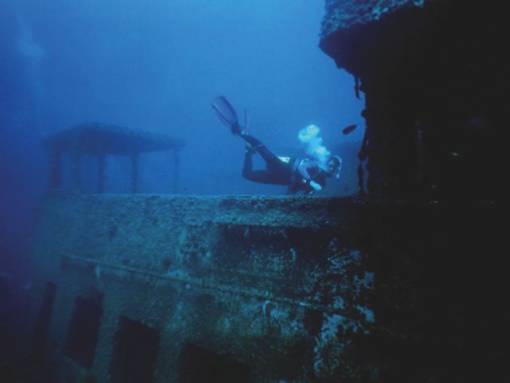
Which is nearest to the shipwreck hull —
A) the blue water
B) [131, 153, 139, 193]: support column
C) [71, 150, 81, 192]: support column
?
[71, 150, 81, 192]: support column

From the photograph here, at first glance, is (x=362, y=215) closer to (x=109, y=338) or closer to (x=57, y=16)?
(x=109, y=338)

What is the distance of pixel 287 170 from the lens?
5273mm

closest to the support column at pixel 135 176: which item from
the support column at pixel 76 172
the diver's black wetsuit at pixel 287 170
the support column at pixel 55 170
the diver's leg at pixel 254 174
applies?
the support column at pixel 76 172

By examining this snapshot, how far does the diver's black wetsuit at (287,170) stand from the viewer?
5.17 metres

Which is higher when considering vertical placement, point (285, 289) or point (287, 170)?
point (287, 170)

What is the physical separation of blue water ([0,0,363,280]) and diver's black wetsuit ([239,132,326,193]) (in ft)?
21.9

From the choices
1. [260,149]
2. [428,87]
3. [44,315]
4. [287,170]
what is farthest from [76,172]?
[428,87]

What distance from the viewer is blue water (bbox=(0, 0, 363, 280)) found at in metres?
19.9

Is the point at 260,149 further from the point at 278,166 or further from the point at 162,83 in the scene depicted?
the point at 162,83

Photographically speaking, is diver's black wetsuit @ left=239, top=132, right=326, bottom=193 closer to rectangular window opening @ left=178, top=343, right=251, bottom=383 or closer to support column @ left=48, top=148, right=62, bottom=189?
rectangular window opening @ left=178, top=343, right=251, bottom=383

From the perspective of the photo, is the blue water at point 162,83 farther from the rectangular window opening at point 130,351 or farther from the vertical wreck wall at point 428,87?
the vertical wreck wall at point 428,87

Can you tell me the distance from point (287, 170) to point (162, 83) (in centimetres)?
4605

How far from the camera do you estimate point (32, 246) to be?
801cm

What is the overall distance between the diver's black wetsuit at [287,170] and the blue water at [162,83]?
21.9 feet
